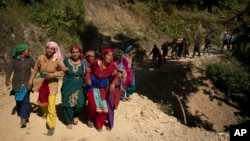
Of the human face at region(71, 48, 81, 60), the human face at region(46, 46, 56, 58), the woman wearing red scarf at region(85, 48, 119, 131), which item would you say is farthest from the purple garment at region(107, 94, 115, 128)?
the human face at region(46, 46, 56, 58)

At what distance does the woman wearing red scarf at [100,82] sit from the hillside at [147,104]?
554 millimetres

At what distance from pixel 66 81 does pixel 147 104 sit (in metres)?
3.07

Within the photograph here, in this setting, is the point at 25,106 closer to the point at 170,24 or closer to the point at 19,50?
the point at 19,50

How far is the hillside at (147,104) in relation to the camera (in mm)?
6562

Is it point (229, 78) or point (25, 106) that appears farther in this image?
point (229, 78)

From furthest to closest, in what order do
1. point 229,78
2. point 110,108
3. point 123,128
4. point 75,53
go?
point 229,78 < point 123,128 < point 110,108 < point 75,53

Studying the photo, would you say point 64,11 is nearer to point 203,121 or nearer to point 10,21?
point 10,21

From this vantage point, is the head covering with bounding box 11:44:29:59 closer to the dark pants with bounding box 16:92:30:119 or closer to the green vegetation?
the dark pants with bounding box 16:92:30:119

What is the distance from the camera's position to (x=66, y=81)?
20.1ft

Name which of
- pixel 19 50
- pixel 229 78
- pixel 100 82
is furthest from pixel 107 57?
pixel 229 78

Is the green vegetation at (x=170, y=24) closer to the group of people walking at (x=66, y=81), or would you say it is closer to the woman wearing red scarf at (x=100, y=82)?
the woman wearing red scarf at (x=100, y=82)

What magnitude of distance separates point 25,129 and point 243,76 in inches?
532

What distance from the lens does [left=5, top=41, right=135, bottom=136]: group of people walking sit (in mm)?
6009

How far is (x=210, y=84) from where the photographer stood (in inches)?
683
